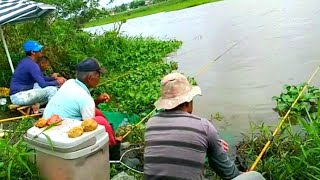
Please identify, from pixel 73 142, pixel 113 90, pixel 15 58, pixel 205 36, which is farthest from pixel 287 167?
pixel 205 36

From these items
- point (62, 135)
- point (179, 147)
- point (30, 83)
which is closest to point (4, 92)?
point (30, 83)

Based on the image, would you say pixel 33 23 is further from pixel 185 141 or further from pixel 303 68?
pixel 185 141

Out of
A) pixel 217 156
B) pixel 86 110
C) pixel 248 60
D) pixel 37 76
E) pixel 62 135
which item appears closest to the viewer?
pixel 217 156

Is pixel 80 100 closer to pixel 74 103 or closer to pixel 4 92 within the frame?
pixel 74 103

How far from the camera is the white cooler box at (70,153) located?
307 centimetres

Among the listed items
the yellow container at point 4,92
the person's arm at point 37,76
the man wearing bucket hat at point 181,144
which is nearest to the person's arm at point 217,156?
the man wearing bucket hat at point 181,144

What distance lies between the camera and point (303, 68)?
8.27 meters

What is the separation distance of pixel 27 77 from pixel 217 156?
4232mm

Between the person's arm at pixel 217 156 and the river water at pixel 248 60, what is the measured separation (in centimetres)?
244

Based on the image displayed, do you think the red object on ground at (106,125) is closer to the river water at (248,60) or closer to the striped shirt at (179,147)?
the striped shirt at (179,147)

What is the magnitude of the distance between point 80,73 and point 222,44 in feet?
29.3

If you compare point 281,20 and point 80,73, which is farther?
point 281,20

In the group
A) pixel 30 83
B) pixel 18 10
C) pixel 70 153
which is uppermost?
pixel 18 10

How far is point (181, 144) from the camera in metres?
2.53
